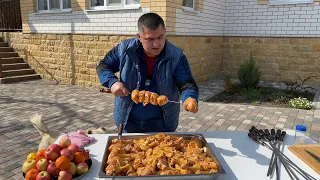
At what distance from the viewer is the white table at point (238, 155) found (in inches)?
65.3

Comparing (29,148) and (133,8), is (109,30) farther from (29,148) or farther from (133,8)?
(29,148)

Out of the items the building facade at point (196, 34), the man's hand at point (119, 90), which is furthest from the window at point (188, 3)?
the man's hand at point (119, 90)

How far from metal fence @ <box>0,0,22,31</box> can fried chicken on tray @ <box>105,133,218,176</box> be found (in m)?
13.3

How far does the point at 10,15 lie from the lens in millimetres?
13258

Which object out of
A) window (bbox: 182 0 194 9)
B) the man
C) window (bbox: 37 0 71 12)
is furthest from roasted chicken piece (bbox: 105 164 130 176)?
window (bbox: 37 0 71 12)

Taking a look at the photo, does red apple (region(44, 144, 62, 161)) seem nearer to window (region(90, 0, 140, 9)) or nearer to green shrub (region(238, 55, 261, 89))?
window (region(90, 0, 140, 9))

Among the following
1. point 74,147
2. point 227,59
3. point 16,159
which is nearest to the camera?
point 74,147

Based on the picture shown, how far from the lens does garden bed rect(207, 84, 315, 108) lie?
7259mm

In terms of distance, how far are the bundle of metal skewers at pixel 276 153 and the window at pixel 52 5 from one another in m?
9.22

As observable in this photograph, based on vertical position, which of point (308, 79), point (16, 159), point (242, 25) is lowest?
point (16, 159)

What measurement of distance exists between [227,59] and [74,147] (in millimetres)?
9951

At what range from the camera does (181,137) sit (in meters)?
2.05

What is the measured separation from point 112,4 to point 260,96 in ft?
17.7

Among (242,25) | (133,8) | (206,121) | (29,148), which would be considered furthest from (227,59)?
(29,148)
